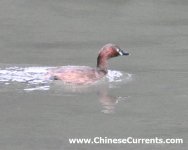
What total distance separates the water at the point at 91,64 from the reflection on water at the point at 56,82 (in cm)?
1

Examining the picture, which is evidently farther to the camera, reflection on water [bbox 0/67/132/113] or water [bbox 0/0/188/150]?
reflection on water [bbox 0/67/132/113]

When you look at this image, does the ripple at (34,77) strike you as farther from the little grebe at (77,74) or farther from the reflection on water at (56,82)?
the little grebe at (77,74)

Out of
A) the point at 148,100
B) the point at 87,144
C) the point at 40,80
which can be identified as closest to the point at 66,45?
the point at 40,80

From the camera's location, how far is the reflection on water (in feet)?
34.2

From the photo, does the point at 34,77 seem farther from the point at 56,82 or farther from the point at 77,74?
the point at 77,74

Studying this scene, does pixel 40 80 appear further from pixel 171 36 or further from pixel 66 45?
pixel 171 36

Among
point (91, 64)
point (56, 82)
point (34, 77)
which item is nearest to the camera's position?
point (56, 82)

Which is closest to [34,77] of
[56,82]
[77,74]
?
[56,82]

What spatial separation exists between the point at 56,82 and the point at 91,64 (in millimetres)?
1757

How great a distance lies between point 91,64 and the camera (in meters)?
12.6

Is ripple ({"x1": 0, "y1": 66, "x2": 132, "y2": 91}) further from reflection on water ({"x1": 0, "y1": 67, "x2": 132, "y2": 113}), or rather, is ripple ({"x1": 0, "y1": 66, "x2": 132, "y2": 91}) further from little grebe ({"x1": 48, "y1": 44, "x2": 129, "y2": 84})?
little grebe ({"x1": 48, "y1": 44, "x2": 129, "y2": 84})

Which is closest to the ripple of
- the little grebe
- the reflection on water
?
the reflection on water

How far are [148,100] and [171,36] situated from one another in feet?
18.7

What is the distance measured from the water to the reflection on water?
14 millimetres
